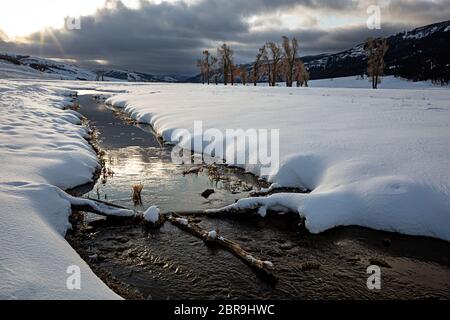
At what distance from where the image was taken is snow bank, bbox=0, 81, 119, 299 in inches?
192

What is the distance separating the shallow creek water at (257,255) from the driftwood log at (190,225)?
0.15m

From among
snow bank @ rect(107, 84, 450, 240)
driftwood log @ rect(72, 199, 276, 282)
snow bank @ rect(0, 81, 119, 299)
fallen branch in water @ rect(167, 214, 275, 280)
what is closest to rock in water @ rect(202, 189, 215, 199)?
driftwood log @ rect(72, 199, 276, 282)

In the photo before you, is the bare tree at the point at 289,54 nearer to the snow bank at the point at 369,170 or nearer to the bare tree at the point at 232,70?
the bare tree at the point at 232,70

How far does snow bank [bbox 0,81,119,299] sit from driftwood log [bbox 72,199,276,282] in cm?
88

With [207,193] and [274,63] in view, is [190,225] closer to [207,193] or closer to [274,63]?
[207,193]

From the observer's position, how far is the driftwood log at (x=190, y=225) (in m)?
7.05

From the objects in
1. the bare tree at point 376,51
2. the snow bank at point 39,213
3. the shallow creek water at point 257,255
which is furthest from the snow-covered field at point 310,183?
the bare tree at point 376,51

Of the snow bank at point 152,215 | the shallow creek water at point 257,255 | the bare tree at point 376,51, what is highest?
the bare tree at point 376,51

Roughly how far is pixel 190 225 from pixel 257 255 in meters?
2.08

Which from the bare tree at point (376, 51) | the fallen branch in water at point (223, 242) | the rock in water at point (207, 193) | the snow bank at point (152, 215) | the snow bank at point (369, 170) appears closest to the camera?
the fallen branch in water at point (223, 242)

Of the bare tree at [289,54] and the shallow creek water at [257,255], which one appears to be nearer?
the shallow creek water at [257,255]
